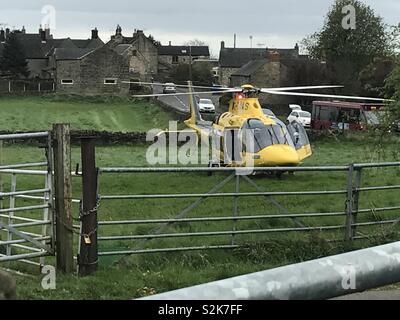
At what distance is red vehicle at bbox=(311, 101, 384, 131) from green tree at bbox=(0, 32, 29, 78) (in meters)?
41.4

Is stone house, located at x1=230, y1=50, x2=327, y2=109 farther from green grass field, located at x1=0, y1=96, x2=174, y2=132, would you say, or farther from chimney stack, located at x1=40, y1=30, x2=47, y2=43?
chimney stack, located at x1=40, y1=30, x2=47, y2=43

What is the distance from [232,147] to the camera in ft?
73.8

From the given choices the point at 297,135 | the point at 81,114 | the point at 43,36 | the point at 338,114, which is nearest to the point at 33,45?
the point at 43,36

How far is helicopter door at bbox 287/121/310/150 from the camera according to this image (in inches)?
915

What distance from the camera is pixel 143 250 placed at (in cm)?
847

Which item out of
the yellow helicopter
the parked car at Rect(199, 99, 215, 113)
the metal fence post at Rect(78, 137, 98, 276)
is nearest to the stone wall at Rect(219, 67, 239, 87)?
the parked car at Rect(199, 99, 215, 113)

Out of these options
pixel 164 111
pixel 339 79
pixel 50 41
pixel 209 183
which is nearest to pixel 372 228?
pixel 209 183

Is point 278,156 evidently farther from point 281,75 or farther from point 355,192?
point 281,75

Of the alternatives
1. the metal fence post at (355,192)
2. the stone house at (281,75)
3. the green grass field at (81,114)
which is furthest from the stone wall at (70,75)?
the metal fence post at (355,192)

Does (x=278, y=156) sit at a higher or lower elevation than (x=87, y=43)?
lower

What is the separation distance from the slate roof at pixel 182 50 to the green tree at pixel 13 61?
40044 millimetres

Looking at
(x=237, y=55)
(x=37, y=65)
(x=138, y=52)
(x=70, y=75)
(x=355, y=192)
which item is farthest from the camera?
(x=237, y=55)

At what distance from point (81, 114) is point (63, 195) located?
49321mm
